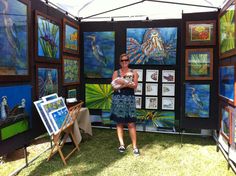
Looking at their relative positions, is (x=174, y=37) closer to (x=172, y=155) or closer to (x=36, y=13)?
(x=172, y=155)

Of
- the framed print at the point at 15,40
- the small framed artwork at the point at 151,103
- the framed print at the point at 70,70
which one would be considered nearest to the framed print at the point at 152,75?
the small framed artwork at the point at 151,103

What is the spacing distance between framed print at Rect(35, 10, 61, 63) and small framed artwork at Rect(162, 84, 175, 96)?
2.08 m

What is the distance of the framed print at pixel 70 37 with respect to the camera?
154 inches

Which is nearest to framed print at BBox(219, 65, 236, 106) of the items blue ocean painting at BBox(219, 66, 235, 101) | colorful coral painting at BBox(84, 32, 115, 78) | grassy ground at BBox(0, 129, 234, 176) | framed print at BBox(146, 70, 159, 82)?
blue ocean painting at BBox(219, 66, 235, 101)

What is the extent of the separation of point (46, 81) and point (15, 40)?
0.91 meters

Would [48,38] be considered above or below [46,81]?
above

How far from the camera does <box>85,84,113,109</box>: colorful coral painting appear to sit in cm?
469

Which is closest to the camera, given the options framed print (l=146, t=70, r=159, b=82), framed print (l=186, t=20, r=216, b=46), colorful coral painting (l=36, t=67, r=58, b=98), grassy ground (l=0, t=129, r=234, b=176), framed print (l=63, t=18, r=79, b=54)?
grassy ground (l=0, t=129, r=234, b=176)

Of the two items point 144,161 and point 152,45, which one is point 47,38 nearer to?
point 152,45

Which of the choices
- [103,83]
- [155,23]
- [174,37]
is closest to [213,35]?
[174,37]

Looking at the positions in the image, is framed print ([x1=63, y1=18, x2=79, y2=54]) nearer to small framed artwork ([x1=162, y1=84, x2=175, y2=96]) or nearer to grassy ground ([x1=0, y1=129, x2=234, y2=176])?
grassy ground ([x1=0, y1=129, x2=234, y2=176])

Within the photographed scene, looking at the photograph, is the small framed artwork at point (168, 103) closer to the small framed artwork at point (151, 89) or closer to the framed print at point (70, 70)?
the small framed artwork at point (151, 89)

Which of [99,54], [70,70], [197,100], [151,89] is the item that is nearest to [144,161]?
[197,100]

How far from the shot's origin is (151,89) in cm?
449
